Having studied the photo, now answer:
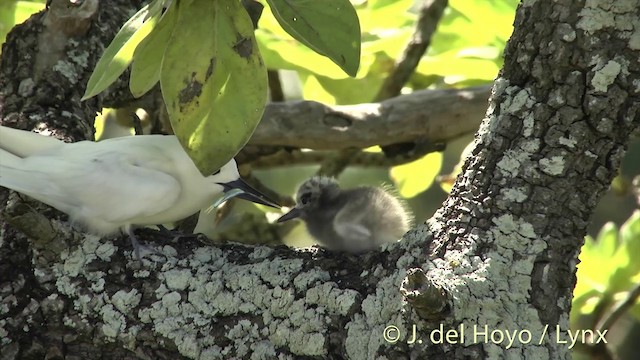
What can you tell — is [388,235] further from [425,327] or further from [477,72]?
[425,327]

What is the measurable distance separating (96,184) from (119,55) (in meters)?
0.75

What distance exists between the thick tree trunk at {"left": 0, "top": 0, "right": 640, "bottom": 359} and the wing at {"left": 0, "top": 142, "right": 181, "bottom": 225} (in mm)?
115

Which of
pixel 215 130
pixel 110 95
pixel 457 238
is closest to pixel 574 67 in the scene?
pixel 457 238

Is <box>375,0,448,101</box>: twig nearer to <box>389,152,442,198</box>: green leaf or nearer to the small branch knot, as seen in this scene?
<box>389,152,442,198</box>: green leaf

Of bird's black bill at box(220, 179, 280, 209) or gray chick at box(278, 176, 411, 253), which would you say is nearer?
bird's black bill at box(220, 179, 280, 209)

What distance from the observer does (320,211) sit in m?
3.42

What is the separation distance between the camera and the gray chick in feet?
9.60

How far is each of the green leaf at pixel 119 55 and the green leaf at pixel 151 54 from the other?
2 cm

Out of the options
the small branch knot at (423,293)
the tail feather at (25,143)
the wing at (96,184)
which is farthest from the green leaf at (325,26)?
the tail feather at (25,143)

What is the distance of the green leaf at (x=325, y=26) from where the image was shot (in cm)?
177

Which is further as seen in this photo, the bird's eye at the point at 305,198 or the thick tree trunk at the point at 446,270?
the bird's eye at the point at 305,198

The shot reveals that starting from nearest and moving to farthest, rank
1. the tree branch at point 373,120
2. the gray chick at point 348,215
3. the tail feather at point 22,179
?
1. the tail feather at point 22,179
2. the gray chick at point 348,215
3. the tree branch at point 373,120

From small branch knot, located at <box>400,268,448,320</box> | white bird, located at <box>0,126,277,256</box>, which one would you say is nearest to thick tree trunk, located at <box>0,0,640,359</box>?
small branch knot, located at <box>400,268,448,320</box>

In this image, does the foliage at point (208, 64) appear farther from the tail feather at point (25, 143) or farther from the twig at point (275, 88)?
the twig at point (275, 88)
